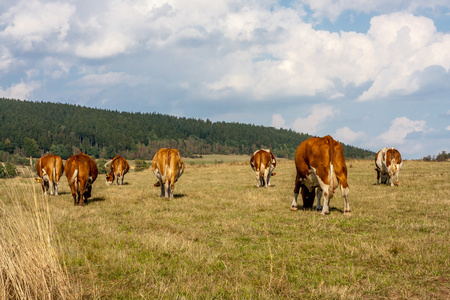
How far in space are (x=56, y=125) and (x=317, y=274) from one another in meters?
190

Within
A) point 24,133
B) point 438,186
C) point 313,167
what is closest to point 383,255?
point 313,167

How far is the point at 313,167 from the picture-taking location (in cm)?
1098

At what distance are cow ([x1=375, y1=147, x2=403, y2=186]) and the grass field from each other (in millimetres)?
8411

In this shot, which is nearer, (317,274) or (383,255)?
(317,274)

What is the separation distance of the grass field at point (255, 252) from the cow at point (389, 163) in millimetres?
8411

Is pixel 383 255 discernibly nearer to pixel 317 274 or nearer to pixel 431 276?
pixel 431 276

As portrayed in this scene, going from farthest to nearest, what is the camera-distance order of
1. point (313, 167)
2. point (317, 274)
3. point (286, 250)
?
point (313, 167) → point (286, 250) → point (317, 274)

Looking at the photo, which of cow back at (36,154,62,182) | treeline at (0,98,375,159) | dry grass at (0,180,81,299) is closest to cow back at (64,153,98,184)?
cow back at (36,154,62,182)

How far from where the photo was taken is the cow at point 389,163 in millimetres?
20266

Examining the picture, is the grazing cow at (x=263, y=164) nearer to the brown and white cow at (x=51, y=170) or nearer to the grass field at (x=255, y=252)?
the grass field at (x=255, y=252)

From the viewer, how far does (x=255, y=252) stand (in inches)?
272

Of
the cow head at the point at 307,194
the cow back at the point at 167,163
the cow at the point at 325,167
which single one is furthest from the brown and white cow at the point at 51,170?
the cow at the point at 325,167

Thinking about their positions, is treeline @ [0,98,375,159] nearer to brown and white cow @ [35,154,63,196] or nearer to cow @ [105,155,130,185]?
cow @ [105,155,130,185]

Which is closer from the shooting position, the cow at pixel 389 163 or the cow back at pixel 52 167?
the cow back at pixel 52 167
